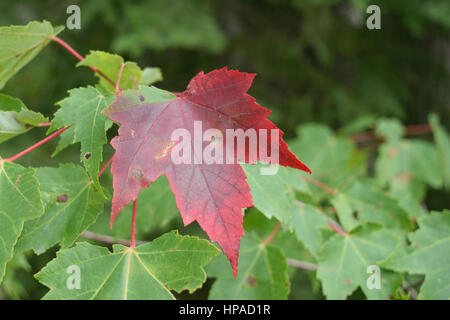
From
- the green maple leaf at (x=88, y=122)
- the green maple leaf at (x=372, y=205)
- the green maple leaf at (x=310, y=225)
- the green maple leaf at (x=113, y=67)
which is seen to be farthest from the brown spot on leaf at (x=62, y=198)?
the green maple leaf at (x=372, y=205)

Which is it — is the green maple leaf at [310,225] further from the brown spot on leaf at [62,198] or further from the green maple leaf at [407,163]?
the green maple leaf at [407,163]

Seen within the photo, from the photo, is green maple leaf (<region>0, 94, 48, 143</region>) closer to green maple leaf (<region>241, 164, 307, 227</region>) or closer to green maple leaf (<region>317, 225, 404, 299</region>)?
green maple leaf (<region>241, 164, 307, 227</region>)

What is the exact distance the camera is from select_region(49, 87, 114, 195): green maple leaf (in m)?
0.66

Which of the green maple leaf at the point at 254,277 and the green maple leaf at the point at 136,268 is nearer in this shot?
the green maple leaf at the point at 136,268

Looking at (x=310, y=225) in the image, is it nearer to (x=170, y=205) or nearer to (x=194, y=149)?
(x=170, y=205)

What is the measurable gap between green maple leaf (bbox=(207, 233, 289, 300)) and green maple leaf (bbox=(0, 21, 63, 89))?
629 millimetres

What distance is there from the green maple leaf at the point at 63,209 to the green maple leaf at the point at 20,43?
0.78ft

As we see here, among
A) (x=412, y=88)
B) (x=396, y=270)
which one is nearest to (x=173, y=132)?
(x=396, y=270)

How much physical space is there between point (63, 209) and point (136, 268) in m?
0.20

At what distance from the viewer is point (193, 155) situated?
636mm

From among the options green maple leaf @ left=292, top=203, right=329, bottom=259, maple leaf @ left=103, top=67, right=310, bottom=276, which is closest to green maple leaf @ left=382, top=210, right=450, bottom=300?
green maple leaf @ left=292, top=203, right=329, bottom=259

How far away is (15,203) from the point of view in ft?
2.19

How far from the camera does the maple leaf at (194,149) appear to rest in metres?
0.59

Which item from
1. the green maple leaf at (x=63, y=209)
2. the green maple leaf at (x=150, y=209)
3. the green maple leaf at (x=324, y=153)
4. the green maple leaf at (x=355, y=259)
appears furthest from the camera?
the green maple leaf at (x=324, y=153)
